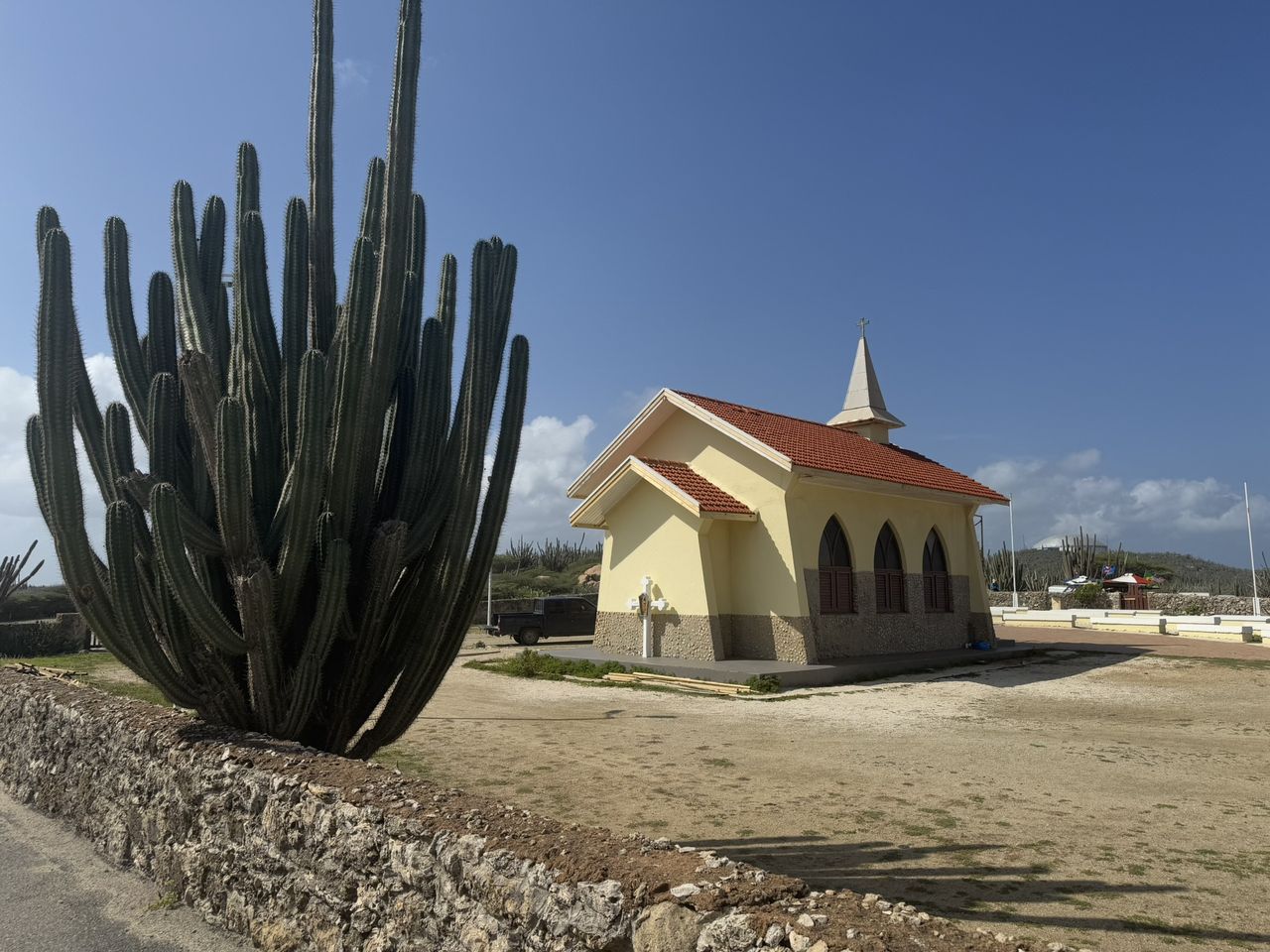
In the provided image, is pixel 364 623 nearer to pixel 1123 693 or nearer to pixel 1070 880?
pixel 1070 880

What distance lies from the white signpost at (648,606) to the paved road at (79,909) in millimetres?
12674

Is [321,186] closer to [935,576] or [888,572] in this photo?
[888,572]

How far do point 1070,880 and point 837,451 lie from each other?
608 inches

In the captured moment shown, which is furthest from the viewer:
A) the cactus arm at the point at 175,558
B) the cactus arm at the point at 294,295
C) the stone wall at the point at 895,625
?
the stone wall at the point at 895,625

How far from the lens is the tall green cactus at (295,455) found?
6250 mm

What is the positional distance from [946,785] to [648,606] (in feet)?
35.4

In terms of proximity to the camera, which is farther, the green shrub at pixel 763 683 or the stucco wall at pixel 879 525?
the stucco wall at pixel 879 525

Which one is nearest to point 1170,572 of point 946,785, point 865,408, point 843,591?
point 865,408

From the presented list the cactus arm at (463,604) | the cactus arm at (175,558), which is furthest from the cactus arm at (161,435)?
the cactus arm at (463,604)

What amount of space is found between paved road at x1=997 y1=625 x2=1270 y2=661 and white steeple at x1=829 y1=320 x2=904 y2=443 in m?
7.63

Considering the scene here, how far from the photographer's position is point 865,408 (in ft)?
85.0

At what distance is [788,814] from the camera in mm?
7379

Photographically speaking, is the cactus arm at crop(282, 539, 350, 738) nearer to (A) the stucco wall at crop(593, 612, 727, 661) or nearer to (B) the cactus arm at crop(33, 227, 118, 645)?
(B) the cactus arm at crop(33, 227, 118, 645)

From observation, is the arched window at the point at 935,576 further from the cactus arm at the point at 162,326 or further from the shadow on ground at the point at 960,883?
the cactus arm at the point at 162,326
